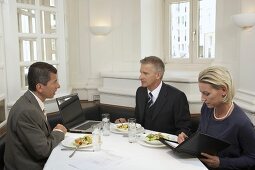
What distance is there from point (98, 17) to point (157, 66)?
1.67 meters

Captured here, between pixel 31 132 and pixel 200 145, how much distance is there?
3.38ft

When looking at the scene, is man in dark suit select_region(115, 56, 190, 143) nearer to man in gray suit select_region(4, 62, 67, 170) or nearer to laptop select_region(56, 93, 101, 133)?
laptop select_region(56, 93, 101, 133)

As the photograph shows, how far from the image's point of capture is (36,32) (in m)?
3.19

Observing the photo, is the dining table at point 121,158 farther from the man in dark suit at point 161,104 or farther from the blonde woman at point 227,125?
the man in dark suit at point 161,104

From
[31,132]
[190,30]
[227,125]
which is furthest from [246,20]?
[31,132]

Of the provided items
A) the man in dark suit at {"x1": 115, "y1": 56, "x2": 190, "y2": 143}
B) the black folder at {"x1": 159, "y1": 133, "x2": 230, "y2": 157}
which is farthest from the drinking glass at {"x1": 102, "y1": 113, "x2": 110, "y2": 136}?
the black folder at {"x1": 159, "y1": 133, "x2": 230, "y2": 157}

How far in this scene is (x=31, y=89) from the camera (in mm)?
2033

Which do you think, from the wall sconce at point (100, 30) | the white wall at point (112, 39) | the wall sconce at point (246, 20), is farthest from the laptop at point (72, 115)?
the wall sconce at point (246, 20)

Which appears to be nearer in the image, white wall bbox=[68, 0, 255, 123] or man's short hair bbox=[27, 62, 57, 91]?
man's short hair bbox=[27, 62, 57, 91]

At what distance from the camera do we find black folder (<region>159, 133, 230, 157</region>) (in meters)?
1.54

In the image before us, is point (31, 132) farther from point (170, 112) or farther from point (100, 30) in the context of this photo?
point (100, 30)

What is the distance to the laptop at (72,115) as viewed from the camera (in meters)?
2.33

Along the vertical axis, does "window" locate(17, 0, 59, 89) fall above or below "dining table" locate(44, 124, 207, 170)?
above

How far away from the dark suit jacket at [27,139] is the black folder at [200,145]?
0.83 m
